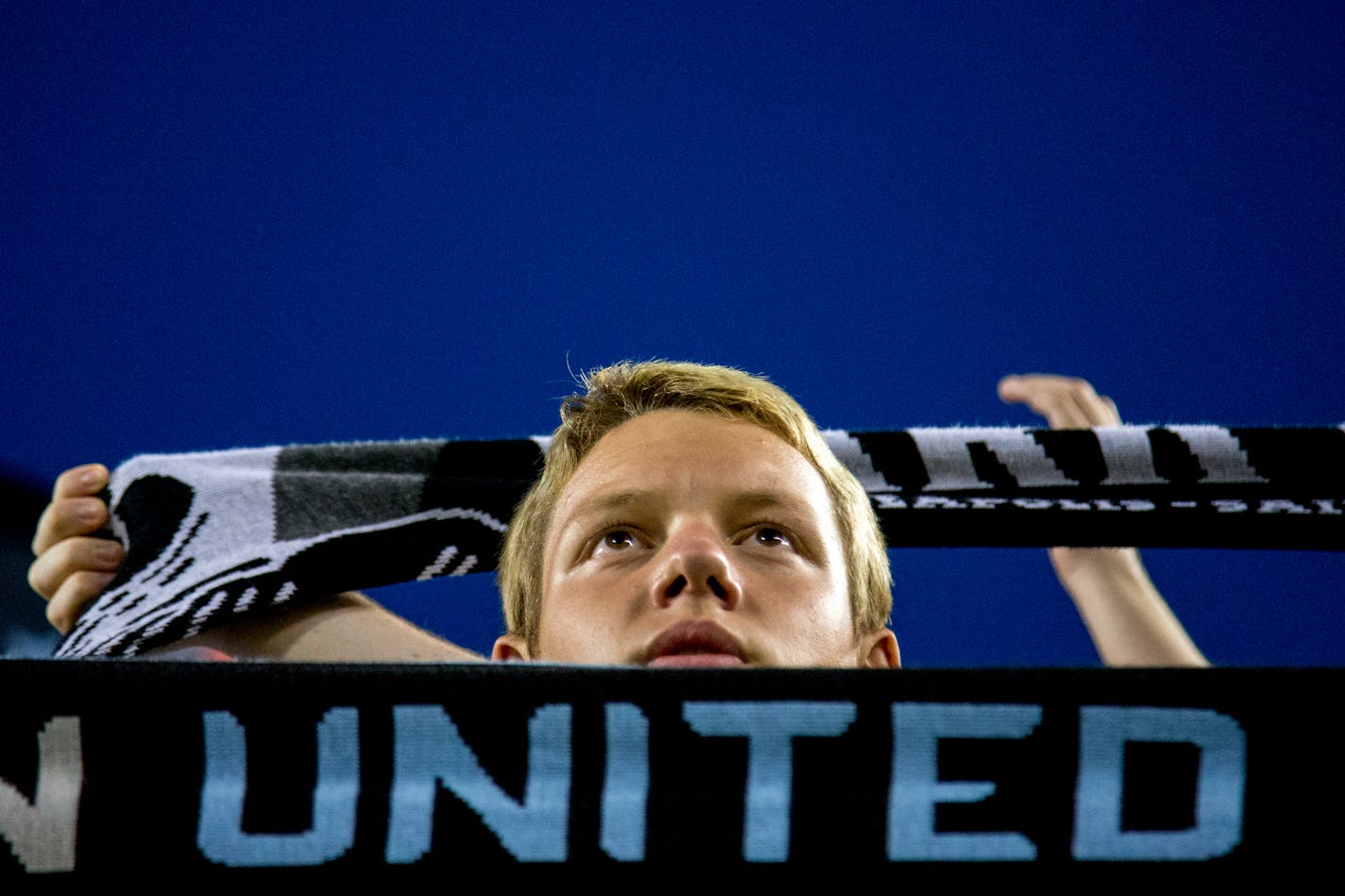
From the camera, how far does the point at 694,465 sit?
485mm

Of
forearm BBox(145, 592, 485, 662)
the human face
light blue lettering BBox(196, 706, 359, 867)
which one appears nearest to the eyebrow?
the human face

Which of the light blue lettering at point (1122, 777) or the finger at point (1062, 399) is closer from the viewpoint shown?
the light blue lettering at point (1122, 777)

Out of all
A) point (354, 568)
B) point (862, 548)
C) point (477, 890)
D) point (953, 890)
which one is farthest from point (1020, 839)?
point (354, 568)

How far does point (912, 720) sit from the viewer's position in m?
0.27

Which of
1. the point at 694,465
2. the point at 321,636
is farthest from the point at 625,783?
the point at 321,636

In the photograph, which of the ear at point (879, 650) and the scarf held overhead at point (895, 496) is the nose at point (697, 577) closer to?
the ear at point (879, 650)

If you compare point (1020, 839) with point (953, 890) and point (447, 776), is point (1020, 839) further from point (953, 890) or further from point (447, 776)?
point (447, 776)

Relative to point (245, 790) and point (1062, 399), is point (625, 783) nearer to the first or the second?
point (245, 790)

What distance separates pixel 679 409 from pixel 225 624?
27 cm

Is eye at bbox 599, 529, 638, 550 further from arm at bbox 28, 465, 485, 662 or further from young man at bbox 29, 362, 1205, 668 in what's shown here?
arm at bbox 28, 465, 485, 662

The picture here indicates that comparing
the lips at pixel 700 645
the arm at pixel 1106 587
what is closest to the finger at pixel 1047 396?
the arm at pixel 1106 587

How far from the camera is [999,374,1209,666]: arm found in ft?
2.26

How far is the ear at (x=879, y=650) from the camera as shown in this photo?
20.1 inches

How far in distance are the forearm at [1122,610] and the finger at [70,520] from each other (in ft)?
2.07
